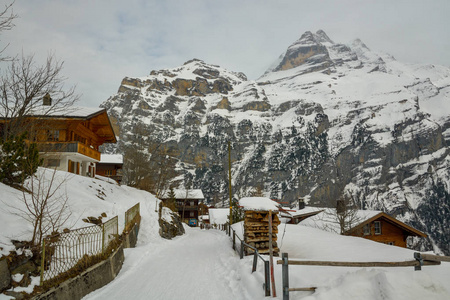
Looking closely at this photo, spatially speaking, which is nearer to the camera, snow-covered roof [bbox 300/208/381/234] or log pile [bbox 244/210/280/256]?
log pile [bbox 244/210/280/256]

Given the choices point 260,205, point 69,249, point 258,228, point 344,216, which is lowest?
point 344,216

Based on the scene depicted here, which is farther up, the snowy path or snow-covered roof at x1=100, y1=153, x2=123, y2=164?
snow-covered roof at x1=100, y1=153, x2=123, y2=164

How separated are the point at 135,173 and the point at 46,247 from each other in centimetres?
2778

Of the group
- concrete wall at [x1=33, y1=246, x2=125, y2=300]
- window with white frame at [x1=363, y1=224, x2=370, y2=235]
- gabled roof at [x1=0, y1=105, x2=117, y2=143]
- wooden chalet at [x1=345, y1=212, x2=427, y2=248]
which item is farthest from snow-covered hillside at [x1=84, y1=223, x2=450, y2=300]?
wooden chalet at [x1=345, y1=212, x2=427, y2=248]

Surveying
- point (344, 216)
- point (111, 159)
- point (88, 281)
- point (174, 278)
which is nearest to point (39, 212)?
point (88, 281)

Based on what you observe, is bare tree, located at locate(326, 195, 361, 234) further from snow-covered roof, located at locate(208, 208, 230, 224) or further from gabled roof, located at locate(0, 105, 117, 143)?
snow-covered roof, located at locate(208, 208, 230, 224)

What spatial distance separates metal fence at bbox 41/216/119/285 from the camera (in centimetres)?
684

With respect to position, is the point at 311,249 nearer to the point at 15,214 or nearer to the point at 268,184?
the point at 15,214

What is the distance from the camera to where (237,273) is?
959cm

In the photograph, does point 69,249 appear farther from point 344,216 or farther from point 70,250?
point 344,216

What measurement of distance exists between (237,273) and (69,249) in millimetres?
5417

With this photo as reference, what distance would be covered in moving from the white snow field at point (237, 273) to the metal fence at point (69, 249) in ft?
2.02

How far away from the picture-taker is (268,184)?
182 m

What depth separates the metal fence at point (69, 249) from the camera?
684cm
